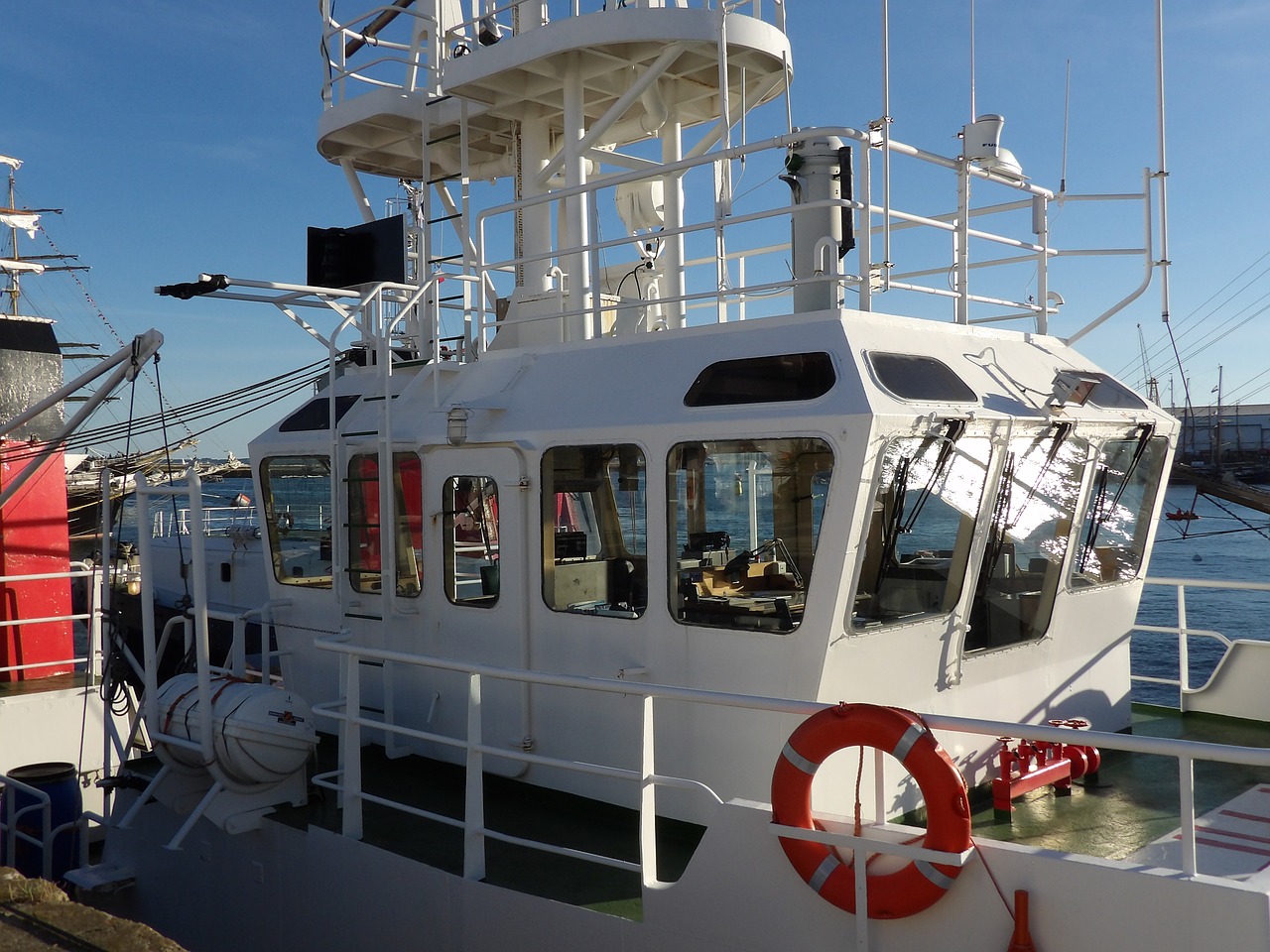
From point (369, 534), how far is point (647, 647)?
2.45 m

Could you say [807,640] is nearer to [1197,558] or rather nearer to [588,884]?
[588,884]

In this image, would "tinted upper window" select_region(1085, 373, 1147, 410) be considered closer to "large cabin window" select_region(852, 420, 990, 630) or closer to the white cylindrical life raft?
"large cabin window" select_region(852, 420, 990, 630)

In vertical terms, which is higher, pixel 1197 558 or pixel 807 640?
pixel 807 640

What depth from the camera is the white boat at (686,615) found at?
425cm

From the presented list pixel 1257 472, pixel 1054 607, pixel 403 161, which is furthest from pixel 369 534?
pixel 1257 472

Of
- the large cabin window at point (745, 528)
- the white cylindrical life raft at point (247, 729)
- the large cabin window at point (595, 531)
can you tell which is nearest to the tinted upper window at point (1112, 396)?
the large cabin window at point (745, 528)

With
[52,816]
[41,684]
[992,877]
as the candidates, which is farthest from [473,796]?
[41,684]

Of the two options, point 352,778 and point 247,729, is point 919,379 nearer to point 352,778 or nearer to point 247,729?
point 352,778

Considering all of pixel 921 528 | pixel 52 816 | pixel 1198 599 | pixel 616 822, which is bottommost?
pixel 1198 599

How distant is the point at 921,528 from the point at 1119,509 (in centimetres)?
203

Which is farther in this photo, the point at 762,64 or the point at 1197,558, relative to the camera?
the point at 1197,558

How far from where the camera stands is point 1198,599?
107 feet

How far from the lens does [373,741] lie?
7.48m

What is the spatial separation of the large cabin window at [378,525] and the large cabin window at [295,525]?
1.45 feet
